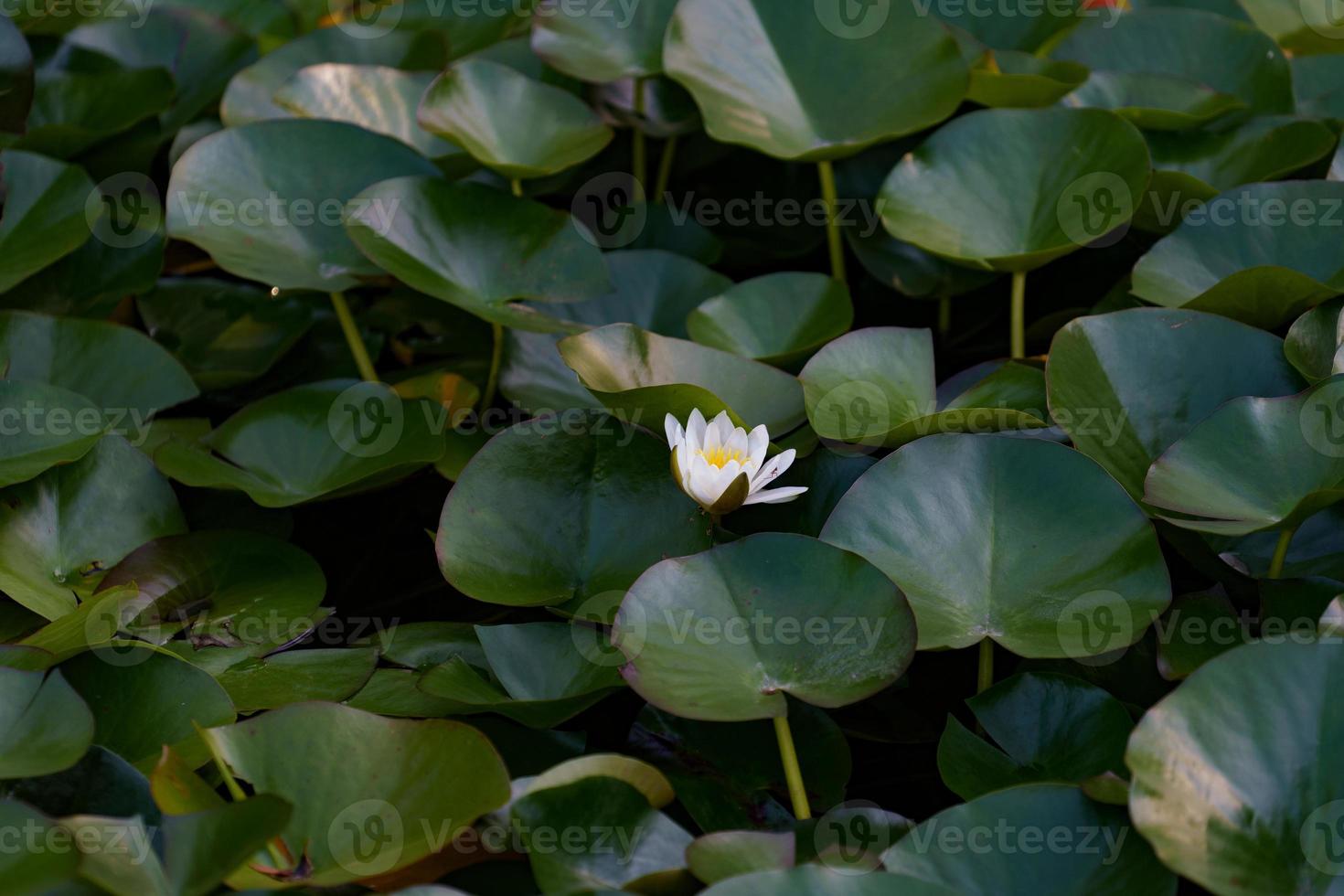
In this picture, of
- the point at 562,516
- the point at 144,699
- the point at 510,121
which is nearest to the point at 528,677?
the point at 562,516

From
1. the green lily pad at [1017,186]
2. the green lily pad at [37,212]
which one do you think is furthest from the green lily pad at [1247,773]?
the green lily pad at [37,212]

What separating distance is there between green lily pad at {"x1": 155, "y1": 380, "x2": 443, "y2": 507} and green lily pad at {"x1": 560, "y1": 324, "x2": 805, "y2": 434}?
19cm

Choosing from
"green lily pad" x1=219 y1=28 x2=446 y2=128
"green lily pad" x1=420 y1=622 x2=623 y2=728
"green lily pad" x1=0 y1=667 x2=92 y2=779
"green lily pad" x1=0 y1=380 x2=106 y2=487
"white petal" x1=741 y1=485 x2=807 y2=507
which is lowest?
"green lily pad" x1=420 y1=622 x2=623 y2=728

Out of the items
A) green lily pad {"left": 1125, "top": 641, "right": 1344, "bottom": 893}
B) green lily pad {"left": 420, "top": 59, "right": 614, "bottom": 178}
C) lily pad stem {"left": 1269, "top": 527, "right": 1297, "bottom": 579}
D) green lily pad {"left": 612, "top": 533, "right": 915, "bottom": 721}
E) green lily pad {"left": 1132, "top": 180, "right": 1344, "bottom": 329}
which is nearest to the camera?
green lily pad {"left": 1125, "top": 641, "right": 1344, "bottom": 893}

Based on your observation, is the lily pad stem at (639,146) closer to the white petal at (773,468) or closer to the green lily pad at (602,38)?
the green lily pad at (602,38)

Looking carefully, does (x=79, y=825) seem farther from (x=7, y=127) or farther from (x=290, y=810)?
(x=7, y=127)

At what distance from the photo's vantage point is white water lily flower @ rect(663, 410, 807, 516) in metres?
0.85

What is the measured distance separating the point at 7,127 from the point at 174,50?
0.24 m

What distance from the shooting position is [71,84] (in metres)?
1.51

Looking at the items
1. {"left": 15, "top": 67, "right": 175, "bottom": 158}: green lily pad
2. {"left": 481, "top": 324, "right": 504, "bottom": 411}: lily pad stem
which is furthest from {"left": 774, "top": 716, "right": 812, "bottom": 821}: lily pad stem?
{"left": 15, "top": 67, "right": 175, "bottom": 158}: green lily pad

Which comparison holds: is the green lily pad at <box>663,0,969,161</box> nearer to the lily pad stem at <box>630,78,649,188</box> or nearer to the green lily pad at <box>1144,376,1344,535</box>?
the lily pad stem at <box>630,78,649,188</box>

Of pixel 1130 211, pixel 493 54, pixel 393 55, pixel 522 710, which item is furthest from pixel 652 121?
pixel 522 710

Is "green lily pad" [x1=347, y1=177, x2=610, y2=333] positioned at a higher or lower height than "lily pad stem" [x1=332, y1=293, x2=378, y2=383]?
higher

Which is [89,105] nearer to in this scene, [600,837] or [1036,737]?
[600,837]
